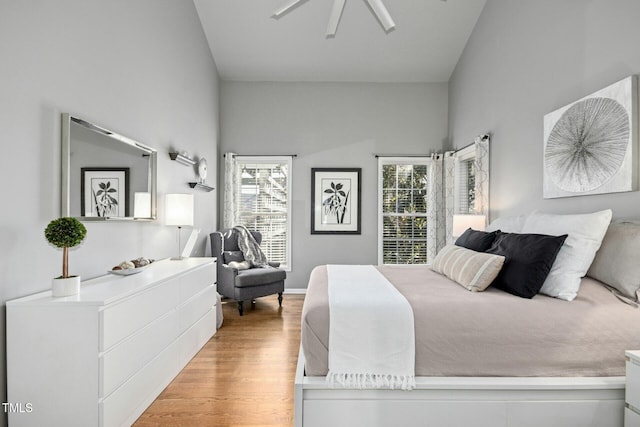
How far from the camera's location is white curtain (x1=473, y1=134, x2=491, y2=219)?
4.16 m

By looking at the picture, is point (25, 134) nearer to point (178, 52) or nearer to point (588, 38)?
point (178, 52)

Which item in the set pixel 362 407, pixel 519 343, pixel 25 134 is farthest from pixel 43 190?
pixel 519 343

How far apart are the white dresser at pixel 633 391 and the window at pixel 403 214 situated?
3.81 metres

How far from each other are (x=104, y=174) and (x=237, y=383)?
1.74 metres

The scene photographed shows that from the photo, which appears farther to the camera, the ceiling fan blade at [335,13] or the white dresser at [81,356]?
the ceiling fan blade at [335,13]

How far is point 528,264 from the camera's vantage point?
208 centimetres

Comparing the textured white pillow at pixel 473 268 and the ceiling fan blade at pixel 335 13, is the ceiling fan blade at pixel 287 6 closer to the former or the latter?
the ceiling fan blade at pixel 335 13

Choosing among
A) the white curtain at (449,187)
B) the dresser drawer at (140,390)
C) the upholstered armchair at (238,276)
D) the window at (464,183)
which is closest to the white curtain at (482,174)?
the window at (464,183)

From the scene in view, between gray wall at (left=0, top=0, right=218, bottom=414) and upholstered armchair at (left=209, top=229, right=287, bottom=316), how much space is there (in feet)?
2.55

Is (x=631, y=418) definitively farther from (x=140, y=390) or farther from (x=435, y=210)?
(x=435, y=210)

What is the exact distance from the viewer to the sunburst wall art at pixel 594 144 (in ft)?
7.43

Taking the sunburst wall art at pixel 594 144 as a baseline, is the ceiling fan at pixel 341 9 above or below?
above

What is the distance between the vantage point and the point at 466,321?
5.99ft

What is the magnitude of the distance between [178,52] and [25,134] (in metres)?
2.41
